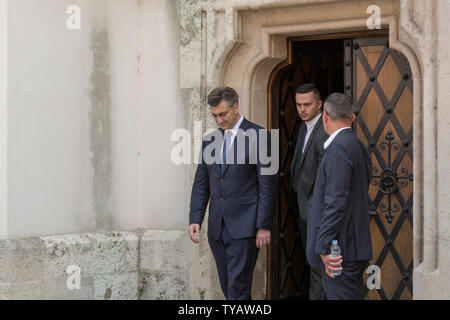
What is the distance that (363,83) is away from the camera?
7086 millimetres

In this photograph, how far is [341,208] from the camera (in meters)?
5.04

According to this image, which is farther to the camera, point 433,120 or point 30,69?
point 30,69

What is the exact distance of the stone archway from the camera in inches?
244

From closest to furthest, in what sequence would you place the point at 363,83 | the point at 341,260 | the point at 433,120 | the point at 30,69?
the point at 341,260
the point at 433,120
the point at 30,69
the point at 363,83

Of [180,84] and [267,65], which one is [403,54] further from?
[180,84]

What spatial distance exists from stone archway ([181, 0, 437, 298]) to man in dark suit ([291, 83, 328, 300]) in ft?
1.66

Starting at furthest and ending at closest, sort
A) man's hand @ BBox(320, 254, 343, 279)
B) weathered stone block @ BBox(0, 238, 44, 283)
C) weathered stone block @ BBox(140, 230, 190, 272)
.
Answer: weathered stone block @ BBox(140, 230, 190, 272) < weathered stone block @ BBox(0, 238, 44, 283) < man's hand @ BBox(320, 254, 343, 279)

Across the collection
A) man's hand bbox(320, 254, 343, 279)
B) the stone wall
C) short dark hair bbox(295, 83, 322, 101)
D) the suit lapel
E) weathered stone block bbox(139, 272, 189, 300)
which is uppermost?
short dark hair bbox(295, 83, 322, 101)

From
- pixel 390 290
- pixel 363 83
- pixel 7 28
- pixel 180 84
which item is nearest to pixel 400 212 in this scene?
pixel 390 290

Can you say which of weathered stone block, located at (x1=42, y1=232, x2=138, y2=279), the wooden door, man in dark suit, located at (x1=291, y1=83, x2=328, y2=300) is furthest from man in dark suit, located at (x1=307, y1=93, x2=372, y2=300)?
weathered stone block, located at (x1=42, y1=232, x2=138, y2=279)

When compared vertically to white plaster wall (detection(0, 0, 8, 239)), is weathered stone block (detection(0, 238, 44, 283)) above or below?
below

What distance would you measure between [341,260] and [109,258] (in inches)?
107

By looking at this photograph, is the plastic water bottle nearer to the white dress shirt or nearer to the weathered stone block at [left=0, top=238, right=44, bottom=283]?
the white dress shirt

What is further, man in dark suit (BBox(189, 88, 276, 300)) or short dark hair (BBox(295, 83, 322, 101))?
short dark hair (BBox(295, 83, 322, 101))
